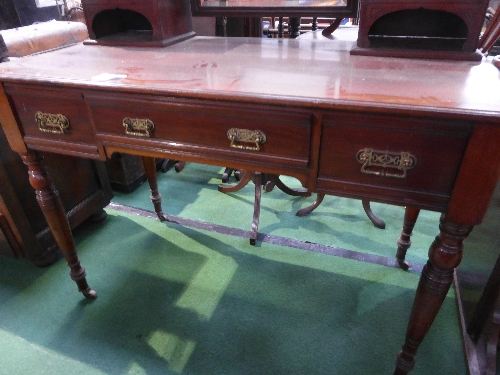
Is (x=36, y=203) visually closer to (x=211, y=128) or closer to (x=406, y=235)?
(x=211, y=128)

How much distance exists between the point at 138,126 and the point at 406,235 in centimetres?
122

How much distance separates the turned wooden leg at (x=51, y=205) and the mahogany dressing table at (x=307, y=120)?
31 millimetres

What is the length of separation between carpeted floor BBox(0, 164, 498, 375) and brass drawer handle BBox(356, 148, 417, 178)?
0.68 metres

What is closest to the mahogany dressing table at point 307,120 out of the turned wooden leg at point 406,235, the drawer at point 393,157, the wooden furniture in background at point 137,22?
the drawer at point 393,157

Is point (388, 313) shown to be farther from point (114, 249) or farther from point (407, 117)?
point (114, 249)

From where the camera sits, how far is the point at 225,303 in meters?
1.49

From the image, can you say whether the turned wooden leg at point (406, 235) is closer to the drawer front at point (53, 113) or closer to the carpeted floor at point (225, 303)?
the carpeted floor at point (225, 303)

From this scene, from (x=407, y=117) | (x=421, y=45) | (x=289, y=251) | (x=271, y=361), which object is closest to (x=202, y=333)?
(x=271, y=361)

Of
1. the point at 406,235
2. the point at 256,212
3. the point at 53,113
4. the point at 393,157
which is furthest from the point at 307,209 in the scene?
the point at 53,113

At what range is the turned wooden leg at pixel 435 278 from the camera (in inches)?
32.6

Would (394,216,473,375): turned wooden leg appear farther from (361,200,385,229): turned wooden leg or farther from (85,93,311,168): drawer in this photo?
(361,200,385,229): turned wooden leg

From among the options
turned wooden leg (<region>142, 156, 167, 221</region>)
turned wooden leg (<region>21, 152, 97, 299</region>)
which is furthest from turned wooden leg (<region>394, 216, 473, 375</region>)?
turned wooden leg (<region>142, 156, 167, 221</region>)

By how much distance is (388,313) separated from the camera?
4.73 ft

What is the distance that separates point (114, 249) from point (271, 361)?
959 millimetres
